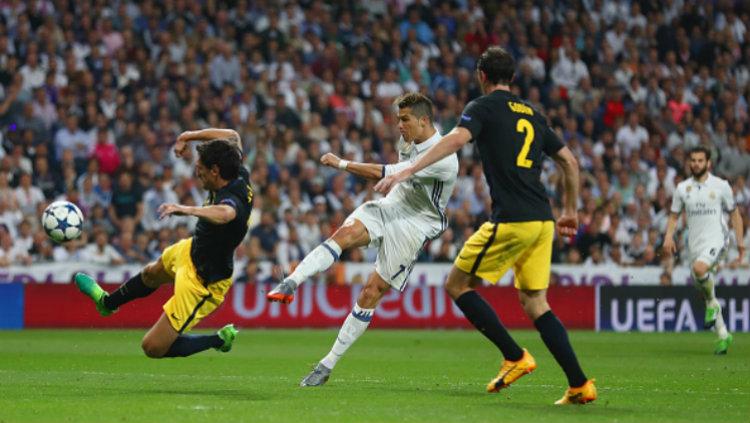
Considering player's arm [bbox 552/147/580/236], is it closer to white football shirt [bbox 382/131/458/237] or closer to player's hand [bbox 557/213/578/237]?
player's hand [bbox 557/213/578/237]

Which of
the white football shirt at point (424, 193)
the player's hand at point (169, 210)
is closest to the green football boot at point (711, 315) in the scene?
the white football shirt at point (424, 193)

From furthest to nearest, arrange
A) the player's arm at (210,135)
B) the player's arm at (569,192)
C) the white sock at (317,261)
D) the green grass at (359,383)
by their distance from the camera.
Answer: the player's arm at (210,135) < the white sock at (317,261) < the player's arm at (569,192) < the green grass at (359,383)

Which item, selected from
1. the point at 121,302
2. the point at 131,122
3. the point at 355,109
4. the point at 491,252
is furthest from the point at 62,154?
the point at 491,252

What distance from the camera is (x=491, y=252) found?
9.26 m

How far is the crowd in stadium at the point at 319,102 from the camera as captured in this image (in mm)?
21641

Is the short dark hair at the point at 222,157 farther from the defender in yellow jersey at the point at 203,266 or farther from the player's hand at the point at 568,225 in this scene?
the player's hand at the point at 568,225

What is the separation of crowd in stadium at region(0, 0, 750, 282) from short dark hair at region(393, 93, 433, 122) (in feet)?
34.3

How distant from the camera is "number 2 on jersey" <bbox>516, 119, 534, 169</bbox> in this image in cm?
921

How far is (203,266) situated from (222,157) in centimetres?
95

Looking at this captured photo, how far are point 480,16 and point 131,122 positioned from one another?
27.1 feet

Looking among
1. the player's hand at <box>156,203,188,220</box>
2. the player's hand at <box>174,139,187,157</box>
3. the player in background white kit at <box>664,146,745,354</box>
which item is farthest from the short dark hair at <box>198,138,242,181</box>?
the player in background white kit at <box>664,146,745,354</box>

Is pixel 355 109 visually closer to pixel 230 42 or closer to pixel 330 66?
pixel 330 66

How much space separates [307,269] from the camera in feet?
33.7

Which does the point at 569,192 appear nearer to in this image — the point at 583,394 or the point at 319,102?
the point at 583,394
